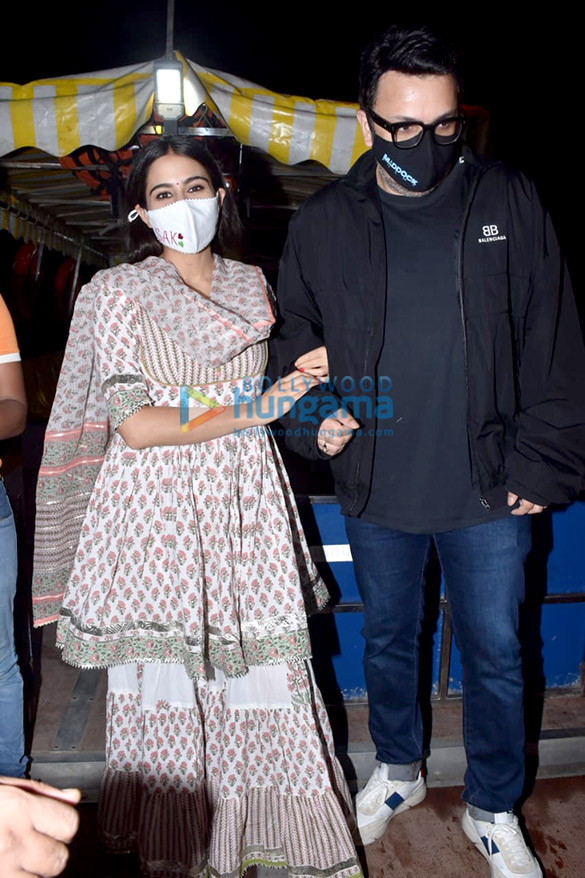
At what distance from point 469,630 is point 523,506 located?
40cm

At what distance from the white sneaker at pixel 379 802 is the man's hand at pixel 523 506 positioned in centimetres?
99

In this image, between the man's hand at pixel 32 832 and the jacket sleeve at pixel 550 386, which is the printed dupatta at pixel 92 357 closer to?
the jacket sleeve at pixel 550 386

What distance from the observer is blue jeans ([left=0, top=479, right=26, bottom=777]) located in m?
1.85

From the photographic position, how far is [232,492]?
5.58ft

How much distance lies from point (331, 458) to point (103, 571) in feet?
2.24

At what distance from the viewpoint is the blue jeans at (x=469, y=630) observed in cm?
175

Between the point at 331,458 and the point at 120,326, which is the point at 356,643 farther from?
the point at 120,326

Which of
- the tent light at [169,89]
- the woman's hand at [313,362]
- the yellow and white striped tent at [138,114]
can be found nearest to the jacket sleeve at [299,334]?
the woman's hand at [313,362]

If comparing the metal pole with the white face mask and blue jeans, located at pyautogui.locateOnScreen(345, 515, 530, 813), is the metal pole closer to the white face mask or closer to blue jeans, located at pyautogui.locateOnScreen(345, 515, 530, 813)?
the white face mask

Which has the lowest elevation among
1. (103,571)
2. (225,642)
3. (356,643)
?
(356,643)

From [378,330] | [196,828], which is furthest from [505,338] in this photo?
[196,828]

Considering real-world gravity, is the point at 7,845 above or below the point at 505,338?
below

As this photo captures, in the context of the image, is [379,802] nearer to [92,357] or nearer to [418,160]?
[92,357]

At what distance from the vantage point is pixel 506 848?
6.03 feet
